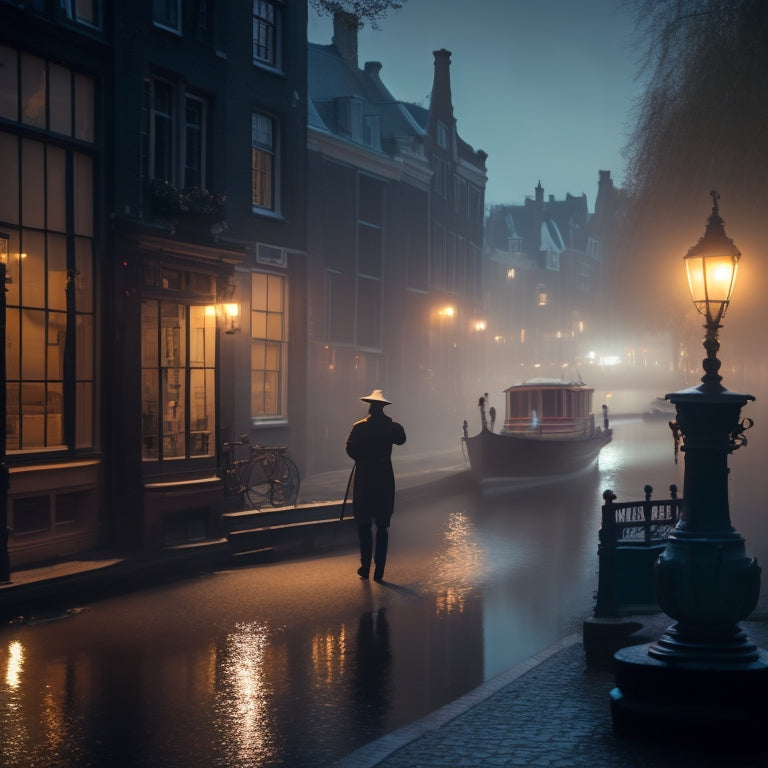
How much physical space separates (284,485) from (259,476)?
0.52 meters

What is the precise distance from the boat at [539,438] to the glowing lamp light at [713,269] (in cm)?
1854

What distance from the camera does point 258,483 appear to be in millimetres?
18875

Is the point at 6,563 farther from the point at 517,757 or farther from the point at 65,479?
the point at 517,757

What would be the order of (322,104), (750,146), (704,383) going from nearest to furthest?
(704,383)
(750,146)
(322,104)

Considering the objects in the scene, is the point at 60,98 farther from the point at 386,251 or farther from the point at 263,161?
the point at 386,251

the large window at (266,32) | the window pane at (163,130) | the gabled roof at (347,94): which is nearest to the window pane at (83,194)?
the window pane at (163,130)

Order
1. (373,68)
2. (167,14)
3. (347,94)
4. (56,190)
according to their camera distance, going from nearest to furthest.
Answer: (56,190)
(167,14)
(347,94)
(373,68)

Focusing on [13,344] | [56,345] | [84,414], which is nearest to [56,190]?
[56,345]

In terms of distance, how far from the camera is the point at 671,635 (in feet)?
23.5

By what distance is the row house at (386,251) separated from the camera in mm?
31875

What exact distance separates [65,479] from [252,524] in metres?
2.60

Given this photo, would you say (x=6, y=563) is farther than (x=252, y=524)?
No

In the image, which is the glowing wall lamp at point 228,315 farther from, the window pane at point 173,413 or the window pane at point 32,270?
the window pane at point 32,270

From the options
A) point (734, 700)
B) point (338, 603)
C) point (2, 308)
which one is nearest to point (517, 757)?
point (734, 700)
